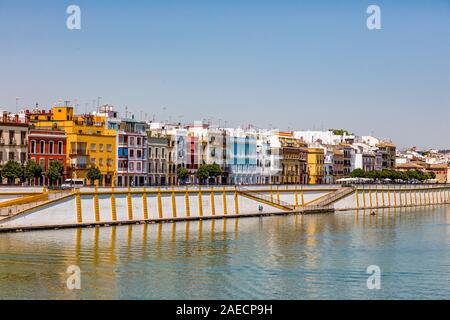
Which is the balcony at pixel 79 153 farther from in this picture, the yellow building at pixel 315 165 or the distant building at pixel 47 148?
the yellow building at pixel 315 165

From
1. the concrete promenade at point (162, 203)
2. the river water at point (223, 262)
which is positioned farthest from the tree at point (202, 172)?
the river water at point (223, 262)

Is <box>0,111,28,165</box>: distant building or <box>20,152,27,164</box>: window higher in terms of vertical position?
<box>0,111,28,165</box>: distant building

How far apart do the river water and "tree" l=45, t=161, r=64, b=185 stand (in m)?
15.4

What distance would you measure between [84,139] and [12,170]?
11.9m

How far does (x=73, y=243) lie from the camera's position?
5300cm

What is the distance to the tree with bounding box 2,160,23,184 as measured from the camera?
247ft

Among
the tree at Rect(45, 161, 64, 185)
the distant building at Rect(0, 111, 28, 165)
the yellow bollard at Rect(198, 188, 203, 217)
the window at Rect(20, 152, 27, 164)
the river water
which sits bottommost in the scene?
the river water

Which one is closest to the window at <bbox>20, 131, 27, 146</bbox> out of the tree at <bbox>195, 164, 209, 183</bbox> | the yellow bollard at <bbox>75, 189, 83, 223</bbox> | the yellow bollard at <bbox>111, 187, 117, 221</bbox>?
the yellow bollard at <bbox>111, 187, 117, 221</bbox>

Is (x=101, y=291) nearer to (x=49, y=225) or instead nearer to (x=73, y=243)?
(x=73, y=243)

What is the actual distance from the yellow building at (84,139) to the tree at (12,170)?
8704 millimetres

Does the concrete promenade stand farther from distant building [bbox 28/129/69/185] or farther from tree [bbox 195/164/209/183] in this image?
distant building [bbox 28/129/69/185]

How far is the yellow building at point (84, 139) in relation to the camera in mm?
85250

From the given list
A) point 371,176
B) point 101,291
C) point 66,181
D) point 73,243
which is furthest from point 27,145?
point 371,176
